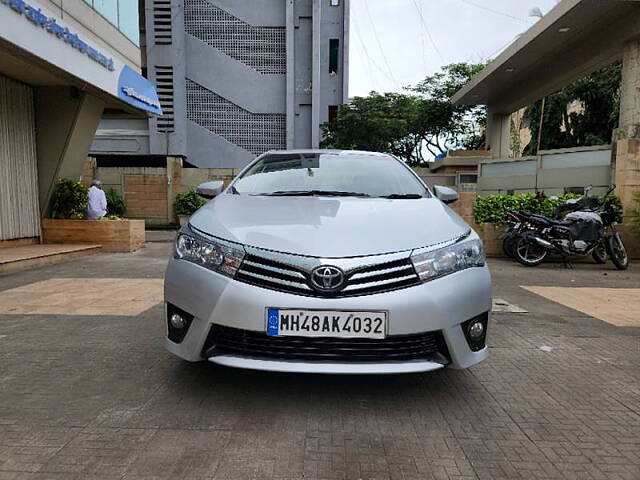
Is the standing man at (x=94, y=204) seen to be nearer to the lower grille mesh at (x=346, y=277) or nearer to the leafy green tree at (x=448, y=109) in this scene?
the lower grille mesh at (x=346, y=277)

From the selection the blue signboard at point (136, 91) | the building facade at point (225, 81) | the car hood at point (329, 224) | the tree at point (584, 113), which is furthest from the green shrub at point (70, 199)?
the tree at point (584, 113)

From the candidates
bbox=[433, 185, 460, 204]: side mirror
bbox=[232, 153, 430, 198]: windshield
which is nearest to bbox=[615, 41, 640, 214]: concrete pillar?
bbox=[433, 185, 460, 204]: side mirror

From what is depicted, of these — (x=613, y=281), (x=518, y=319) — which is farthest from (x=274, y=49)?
(x=518, y=319)

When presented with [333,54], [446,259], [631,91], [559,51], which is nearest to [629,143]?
[631,91]

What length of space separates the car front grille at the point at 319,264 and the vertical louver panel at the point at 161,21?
74.0ft

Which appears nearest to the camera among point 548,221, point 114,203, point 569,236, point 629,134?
point 569,236

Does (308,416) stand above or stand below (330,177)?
below

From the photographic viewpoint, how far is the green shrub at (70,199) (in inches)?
369

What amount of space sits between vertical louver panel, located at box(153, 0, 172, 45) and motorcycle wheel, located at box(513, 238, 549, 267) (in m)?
19.6

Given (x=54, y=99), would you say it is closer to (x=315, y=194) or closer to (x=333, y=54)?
(x=315, y=194)

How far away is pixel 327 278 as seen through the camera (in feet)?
7.29

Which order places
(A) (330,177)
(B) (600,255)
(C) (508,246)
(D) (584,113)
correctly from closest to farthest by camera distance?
(A) (330,177) < (B) (600,255) < (C) (508,246) < (D) (584,113)

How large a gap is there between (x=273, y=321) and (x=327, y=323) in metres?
0.25

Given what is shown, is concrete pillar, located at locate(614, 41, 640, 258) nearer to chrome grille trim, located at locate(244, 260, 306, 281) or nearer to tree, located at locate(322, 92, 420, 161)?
chrome grille trim, located at locate(244, 260, 306, 281)
